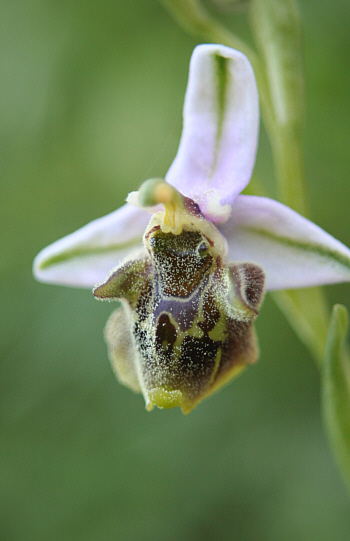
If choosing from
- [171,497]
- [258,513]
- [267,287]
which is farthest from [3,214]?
[267,287]

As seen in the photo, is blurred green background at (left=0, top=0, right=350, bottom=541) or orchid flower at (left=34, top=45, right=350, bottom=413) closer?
orchid flower at (left=34, top=45, right=350, bottom=413)

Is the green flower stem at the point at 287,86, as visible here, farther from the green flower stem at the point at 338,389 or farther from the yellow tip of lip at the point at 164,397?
the yellow tip of lip at the point at 164,397

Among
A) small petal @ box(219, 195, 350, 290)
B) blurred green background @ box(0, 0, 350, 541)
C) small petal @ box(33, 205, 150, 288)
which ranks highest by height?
small petal @ box(33, 205, 150, 288)

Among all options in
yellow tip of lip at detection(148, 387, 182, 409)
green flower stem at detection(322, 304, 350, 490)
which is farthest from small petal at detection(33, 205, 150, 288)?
green flower stem at detection(322, 304, 350, 490)

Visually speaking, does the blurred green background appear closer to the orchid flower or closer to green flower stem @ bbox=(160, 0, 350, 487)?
green flower stem @ bbox=(160, 0, 350, 487)

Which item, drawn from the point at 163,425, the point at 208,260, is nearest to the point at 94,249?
the point at 208,260

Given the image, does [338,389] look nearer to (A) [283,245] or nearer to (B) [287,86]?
(A) [283,245]
